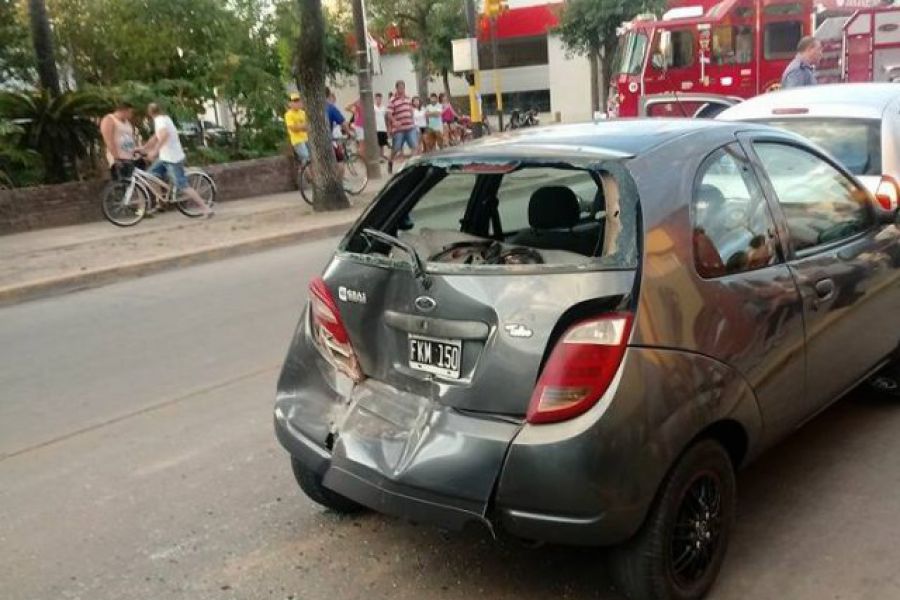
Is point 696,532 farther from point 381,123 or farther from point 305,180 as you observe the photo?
point 381,123

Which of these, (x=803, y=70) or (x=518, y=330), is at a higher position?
(x=803, y=70)

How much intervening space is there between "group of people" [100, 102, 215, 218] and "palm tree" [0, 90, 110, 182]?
0.68m

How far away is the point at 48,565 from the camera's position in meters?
3.50

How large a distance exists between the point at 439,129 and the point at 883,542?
18.8 meters

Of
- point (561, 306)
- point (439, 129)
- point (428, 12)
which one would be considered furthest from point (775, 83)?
Answer: point (428, 12)

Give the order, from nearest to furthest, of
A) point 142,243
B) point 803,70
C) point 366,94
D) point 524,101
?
1. point 803,70
2. point 142,243
3. point 366,94
4. point 524,101

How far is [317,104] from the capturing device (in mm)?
13094

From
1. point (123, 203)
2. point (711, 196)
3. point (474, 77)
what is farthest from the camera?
point (474, 77)

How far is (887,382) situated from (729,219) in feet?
6.47

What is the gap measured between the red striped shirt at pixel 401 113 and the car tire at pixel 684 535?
53.6 ft

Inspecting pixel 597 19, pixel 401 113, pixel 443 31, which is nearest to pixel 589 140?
pixel 401 113

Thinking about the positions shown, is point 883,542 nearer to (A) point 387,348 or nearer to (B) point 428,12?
(A) point 387,348

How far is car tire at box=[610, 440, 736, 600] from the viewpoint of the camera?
9.20 ft

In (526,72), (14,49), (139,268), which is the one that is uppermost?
(14,49)
